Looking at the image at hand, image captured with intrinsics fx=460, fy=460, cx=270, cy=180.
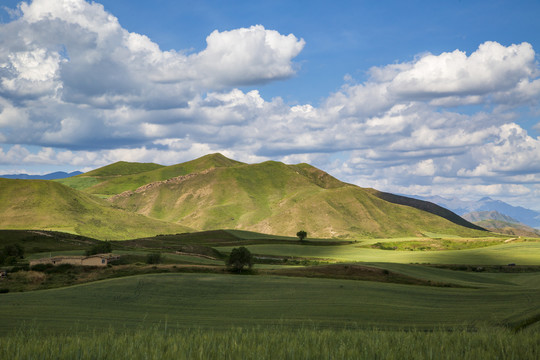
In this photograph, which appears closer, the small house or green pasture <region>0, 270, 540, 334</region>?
green pasture <region>0, 270, 540, 334</region>

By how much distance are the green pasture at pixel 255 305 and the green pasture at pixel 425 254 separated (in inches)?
2144

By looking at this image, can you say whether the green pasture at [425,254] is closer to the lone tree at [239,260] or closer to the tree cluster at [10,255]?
the lone tree at [239,260]

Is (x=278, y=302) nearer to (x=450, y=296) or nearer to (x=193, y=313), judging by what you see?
(x=193, y=313)

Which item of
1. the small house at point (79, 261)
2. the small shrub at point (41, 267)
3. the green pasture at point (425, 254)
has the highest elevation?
the small house at point (79, 261)

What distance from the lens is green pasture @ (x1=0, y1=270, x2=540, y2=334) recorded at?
32.4 m

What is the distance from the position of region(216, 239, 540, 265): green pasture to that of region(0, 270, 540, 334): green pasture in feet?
179

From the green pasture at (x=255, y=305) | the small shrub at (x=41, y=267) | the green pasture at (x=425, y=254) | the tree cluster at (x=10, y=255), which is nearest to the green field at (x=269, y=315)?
the green pasture at (x=255, y=305)

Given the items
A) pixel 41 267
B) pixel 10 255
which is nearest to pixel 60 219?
pixel 10 255

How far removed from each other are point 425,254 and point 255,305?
84.5 meters

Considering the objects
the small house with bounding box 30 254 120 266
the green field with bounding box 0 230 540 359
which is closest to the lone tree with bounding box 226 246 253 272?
the green field with bounding box 0 230 540 359

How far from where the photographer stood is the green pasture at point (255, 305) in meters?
32.4

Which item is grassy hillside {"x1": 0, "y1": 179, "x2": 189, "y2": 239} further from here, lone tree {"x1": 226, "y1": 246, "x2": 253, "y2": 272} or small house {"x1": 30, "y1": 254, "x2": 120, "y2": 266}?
lone tree {"x1": 226, "y1": 246, "x2": 253, "y2": 272}

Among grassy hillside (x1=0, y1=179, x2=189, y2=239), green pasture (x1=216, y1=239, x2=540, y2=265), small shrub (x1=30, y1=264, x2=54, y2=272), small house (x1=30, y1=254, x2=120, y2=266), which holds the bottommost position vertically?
green pasture (x1=216, y1=239, x2=540, y2=265)

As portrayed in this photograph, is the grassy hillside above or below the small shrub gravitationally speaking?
above
